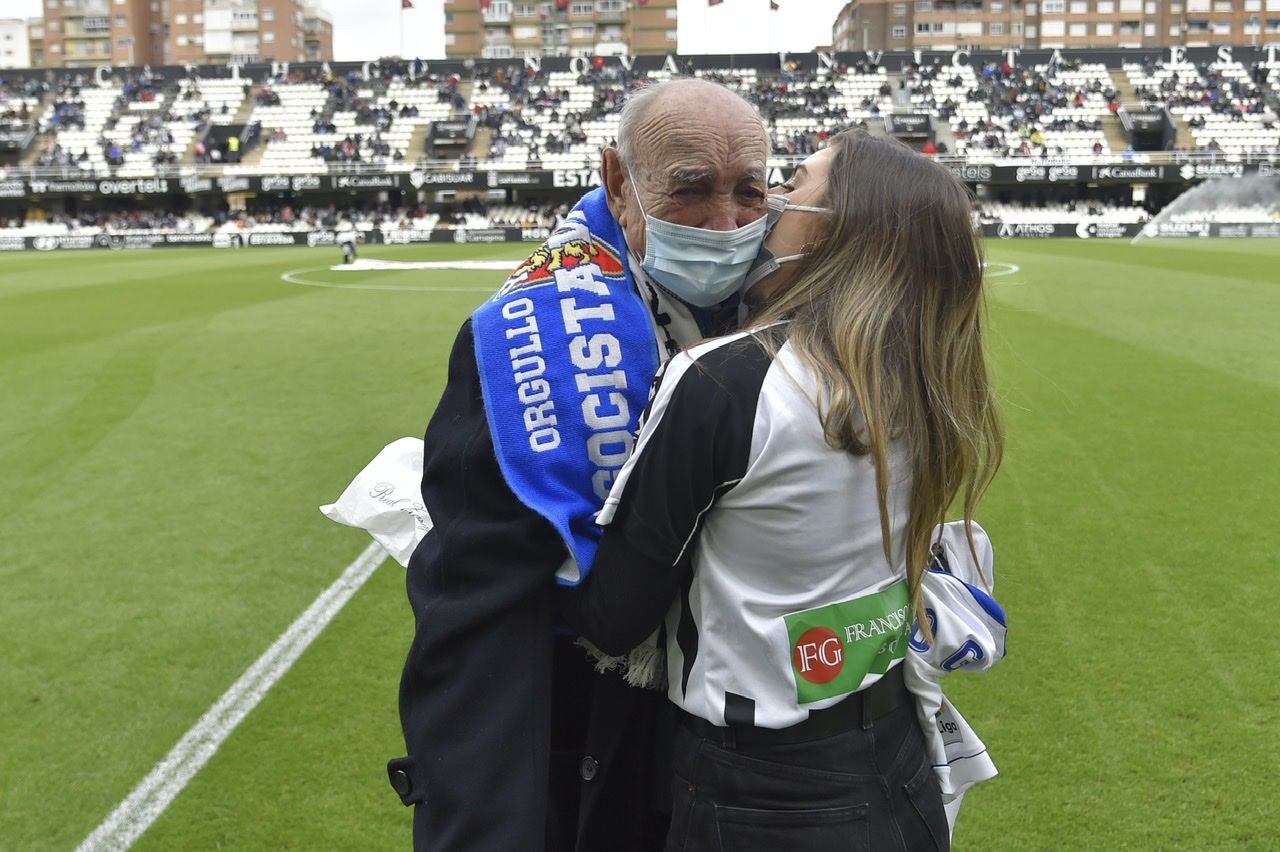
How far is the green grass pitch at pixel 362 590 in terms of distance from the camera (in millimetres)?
3975

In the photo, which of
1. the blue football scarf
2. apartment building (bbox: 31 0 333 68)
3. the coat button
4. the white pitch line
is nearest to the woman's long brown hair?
the blue football scarf

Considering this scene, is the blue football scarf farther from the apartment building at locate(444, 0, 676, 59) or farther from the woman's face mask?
the apartment building at locate(444, 0, 676, 59)

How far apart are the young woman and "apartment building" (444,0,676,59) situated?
105058 millimetres

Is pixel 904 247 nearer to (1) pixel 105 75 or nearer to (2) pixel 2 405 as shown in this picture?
(2) pixel 2 405

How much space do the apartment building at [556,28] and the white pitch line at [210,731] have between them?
334 ft

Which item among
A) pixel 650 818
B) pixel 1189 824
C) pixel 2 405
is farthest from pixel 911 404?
pixel 2 405

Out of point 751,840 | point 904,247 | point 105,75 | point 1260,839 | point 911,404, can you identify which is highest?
point 105,75

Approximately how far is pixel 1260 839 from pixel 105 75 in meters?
71.5

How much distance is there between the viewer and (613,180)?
2.09m

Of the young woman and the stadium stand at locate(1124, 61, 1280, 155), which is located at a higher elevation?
the stadium stand at locate(1124, 61, 1280, 155)

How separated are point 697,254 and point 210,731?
11.5 ft

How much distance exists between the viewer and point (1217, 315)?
1656cm

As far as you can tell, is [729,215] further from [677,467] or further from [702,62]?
[702,62]

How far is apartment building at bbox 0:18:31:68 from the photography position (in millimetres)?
118812
